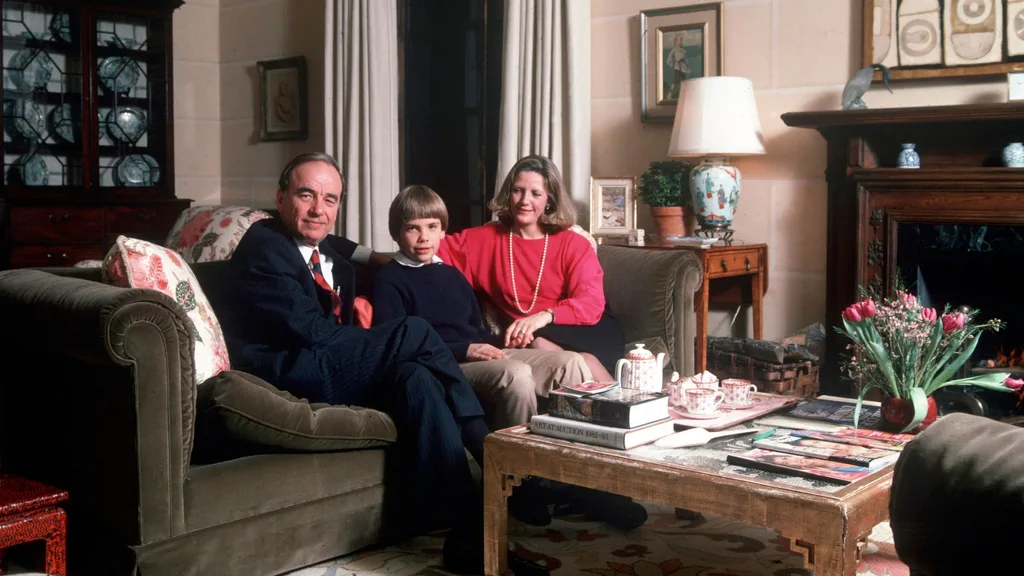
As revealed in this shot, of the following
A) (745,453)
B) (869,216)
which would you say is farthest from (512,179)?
(745,453)

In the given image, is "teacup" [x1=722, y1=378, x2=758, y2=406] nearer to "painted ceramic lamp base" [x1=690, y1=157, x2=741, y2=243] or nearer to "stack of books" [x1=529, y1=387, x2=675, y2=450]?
"stack of books" [x1=529, y1=387, x2=675, y2=450]

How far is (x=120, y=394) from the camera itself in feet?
7.29

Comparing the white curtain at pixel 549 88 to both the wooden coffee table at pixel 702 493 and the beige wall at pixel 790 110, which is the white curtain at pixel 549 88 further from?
the wooden coffee table at pixel 702 493

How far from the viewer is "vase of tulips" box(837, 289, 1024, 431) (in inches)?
89.3

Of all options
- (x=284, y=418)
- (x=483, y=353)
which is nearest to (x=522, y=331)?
(x=483, y=353)

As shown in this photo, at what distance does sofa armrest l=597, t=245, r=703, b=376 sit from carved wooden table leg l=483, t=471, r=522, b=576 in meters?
1.22

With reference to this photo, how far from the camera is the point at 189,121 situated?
6.52 m

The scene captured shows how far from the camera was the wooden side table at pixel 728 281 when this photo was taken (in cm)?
388

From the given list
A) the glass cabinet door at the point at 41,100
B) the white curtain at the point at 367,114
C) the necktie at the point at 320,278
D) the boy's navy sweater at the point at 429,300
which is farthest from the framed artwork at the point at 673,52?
the glass cabinet door at the point at 41,100

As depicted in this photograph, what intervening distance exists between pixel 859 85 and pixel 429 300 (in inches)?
72.3

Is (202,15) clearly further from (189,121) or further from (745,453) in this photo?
(745,453)

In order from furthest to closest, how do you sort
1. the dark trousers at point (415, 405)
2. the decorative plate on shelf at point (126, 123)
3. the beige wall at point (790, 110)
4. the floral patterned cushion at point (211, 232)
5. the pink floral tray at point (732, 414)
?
the decorative plate on shelf at point (126, 123), the floral patterned cushion at point (211, 232), the beige wall at point (790, 110), the dark trousers at point (415, 405), the pink floral tray at point (732, 414)

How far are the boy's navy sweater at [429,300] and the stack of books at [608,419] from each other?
817 millimetres

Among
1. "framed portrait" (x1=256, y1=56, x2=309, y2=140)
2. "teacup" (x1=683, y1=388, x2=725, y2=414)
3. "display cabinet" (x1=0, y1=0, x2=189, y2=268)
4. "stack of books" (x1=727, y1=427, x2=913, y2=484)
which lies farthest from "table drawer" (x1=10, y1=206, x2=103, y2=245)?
"stack of books" (x1=727, y1=427, x2=913, y2=484)
